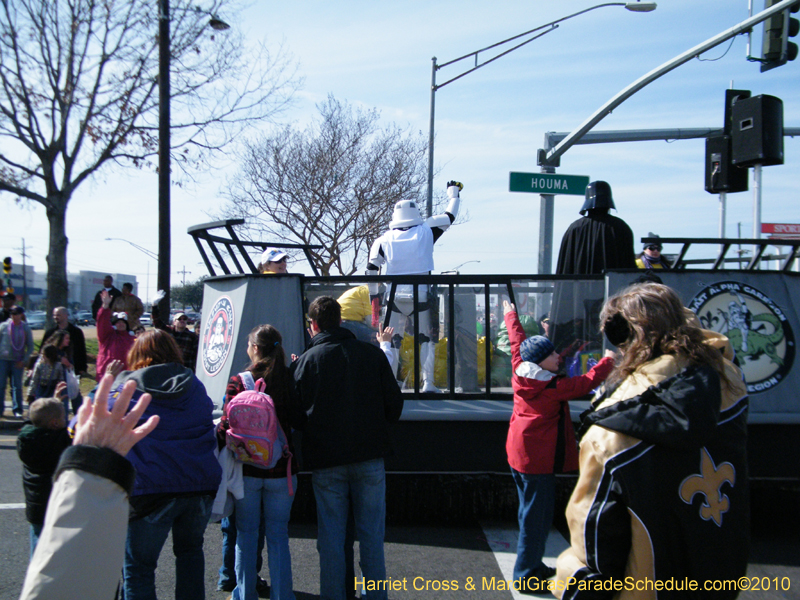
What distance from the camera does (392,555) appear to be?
443 cm

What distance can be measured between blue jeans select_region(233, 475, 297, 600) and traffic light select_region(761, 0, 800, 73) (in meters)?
8.21

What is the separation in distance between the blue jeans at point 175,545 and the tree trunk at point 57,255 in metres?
14.2

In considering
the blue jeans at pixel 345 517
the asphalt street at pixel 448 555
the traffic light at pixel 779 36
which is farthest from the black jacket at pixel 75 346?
the traffic light at pixel 779 36

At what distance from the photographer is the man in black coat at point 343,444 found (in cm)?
352

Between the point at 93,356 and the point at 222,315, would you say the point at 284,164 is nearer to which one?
the point at 93,356

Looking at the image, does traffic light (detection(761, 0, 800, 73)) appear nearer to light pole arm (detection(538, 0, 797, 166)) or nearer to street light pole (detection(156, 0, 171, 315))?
light pole arm (detection(538, 0, 797, 166))

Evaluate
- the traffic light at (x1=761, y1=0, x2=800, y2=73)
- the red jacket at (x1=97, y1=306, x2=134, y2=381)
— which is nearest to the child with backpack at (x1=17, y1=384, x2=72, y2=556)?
the red jacket at (x1=97, y1=306, x2=134, y2=381)

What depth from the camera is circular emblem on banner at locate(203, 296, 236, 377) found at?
203 inches

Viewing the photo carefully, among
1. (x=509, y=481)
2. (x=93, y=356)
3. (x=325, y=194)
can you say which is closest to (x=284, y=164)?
(x=325, y=194)

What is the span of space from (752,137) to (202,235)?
21.5ft

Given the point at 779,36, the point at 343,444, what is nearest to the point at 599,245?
the point at 343,444

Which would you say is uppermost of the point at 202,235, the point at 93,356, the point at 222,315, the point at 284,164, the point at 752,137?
the point at 284,164

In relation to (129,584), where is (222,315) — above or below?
above

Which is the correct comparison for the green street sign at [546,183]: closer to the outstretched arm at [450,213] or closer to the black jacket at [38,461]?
the outstretched arm at [450,213]
